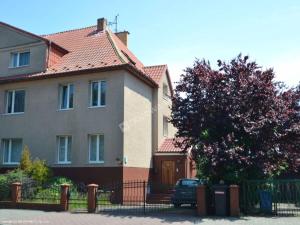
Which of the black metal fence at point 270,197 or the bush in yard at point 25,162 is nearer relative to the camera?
the black metal fence at point 270,197

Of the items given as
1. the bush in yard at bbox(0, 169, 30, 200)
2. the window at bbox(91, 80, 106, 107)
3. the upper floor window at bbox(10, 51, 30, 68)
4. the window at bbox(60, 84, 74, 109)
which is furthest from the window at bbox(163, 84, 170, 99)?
the bush in yard at bbox(0, 169, 30, 200)

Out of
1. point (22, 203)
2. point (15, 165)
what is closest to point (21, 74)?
point (15, 165)

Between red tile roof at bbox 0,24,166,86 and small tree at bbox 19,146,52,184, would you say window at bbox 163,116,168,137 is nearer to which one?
red tile roof at bbox 0,24,166,86

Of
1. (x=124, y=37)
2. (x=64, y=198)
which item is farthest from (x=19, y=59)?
(x=64, y=198)

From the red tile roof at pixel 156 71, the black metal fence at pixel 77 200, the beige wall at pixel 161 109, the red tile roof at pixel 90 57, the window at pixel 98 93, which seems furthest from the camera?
the red tile roof at pixel 156 71

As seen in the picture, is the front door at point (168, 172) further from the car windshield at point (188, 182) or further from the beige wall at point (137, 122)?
the car windshield at point (188, 182)

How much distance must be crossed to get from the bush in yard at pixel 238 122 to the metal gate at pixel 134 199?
99.2 inches

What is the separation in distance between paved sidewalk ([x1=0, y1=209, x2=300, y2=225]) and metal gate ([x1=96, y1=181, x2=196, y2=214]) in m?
1.49

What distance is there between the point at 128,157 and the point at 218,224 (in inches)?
366

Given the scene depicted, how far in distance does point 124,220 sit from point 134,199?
277 inches

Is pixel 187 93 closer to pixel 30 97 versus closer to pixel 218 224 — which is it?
pixel 218 224

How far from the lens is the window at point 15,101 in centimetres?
2483

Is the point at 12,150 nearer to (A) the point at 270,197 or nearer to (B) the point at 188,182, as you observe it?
(B) the point at 188,182

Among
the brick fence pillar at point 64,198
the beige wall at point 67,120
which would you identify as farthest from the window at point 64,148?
the brick fence pillar at point 64,198
